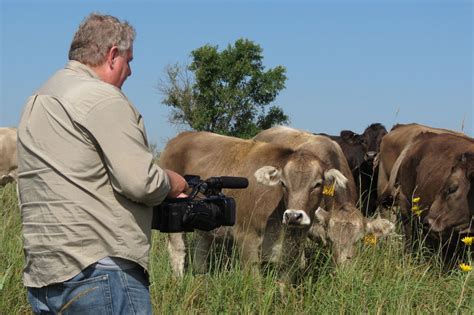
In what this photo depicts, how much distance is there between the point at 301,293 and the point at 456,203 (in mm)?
3310

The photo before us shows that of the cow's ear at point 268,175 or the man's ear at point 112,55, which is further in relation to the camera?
the cow's ear at point 268,175

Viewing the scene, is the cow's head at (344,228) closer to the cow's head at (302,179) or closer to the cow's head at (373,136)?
the cow's head at (302,179)

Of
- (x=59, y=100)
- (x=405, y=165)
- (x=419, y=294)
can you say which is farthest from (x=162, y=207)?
(x=405, y=165)

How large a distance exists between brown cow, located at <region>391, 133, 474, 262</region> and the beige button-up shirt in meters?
4.98

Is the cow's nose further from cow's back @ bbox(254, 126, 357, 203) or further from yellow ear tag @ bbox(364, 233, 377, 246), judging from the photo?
yellow ear tag @ bbox(364, 233, 377, 246)

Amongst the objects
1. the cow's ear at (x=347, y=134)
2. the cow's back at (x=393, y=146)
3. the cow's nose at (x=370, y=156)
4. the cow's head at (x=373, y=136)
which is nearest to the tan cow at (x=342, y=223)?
the cow's back at (x=393, y=146)

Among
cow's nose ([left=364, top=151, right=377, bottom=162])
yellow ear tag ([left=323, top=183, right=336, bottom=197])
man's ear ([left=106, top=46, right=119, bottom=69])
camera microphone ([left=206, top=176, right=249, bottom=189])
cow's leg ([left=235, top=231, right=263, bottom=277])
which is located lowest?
cow's leg ([left=235, top=231, right=263, bottom=277])

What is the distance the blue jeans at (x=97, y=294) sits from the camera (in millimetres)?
3244

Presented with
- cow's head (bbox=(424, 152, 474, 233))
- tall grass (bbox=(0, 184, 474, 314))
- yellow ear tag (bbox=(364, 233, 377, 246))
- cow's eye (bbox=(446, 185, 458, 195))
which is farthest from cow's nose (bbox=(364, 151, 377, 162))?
tall grass (bbox=(0, 184, 474, 314))

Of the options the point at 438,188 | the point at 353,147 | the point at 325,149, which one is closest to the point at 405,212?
the point at 438,188

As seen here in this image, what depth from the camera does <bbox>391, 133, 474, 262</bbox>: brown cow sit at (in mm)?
8734

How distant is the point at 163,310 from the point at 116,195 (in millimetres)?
2353

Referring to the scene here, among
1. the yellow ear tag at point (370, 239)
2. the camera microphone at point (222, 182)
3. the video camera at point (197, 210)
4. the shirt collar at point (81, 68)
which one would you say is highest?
the shirt collar at point (81, 68)

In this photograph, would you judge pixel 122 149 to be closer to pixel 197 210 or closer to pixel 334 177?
pixel 197 210
